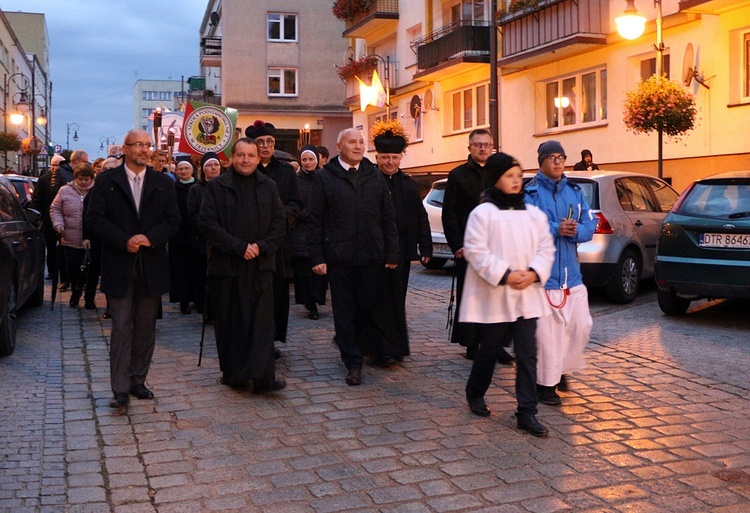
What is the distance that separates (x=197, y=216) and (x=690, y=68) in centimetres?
1115

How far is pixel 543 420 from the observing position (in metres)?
6.43

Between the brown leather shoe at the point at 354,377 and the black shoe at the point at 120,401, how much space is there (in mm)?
1685

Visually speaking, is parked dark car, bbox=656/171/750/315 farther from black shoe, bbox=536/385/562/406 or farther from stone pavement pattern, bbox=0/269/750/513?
black shoe, bbox=536/385/562/406

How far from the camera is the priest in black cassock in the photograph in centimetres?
802

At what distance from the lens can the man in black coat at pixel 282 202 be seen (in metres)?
8.26

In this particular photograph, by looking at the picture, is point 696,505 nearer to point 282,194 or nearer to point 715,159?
point 282,194

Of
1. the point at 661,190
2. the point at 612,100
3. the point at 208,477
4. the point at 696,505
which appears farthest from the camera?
the point at 612,100

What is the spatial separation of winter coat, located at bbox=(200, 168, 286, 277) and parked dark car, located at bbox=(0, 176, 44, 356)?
253 cm

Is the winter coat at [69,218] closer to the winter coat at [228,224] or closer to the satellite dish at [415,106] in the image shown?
the winter coat at [228,224]

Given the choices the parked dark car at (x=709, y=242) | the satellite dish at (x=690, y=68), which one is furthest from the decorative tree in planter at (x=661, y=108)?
the parked dark car at (x=709, y=242)

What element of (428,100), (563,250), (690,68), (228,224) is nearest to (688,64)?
(690,68)

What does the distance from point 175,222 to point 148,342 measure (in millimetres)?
879

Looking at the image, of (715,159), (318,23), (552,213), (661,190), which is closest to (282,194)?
(552,213)

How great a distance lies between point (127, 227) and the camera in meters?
6.85
